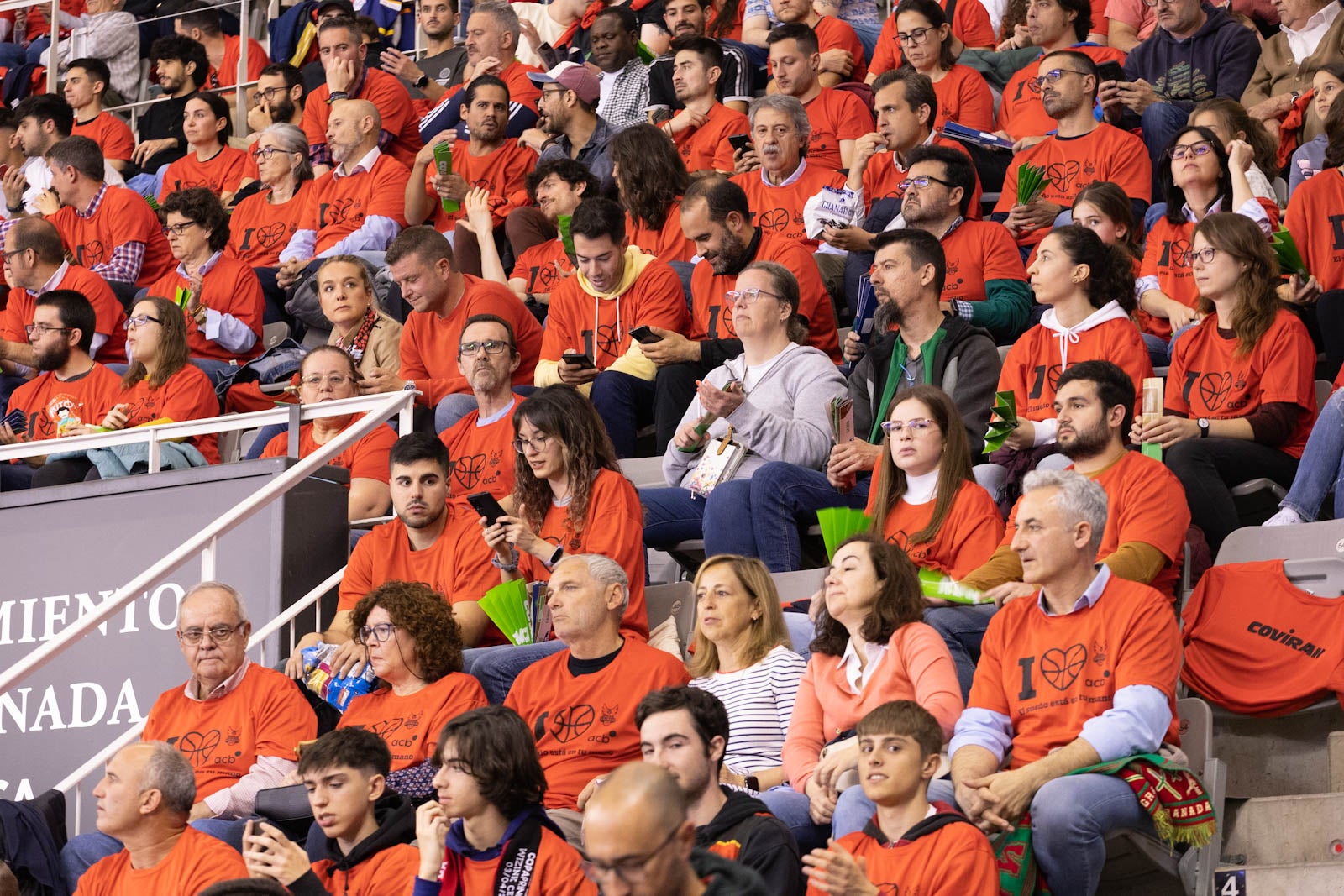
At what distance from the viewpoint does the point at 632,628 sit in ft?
19.5

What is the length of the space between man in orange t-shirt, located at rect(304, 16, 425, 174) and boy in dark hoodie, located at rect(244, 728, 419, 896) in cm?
562

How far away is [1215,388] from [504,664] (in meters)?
2.38

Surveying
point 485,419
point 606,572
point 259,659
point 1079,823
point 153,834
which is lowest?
point 259,659

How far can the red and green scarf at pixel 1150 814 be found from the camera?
4543 mm

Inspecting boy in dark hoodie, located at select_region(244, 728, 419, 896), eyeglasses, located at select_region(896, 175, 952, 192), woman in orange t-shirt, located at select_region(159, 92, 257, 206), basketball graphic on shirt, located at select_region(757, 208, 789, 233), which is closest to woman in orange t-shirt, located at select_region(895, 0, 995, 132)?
basketball graphic on shirt, located at select_region(757, 208, 789, 233)

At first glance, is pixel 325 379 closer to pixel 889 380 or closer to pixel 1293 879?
pixel 889 380

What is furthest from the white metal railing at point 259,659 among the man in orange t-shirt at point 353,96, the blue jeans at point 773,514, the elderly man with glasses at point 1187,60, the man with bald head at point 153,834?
the man in orange t-shirt at point 353,96

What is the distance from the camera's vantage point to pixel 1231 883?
15.7 feet

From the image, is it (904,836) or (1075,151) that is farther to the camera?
(1075,151)

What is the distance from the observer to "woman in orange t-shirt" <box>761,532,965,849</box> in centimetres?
500

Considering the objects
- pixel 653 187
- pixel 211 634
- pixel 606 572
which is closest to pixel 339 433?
pixel 211 634

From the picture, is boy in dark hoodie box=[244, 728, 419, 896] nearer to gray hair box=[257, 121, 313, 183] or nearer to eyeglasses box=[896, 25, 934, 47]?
eyeglasses box=[896, 25, 934, 47]

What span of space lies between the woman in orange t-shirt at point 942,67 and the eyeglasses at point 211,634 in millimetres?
4634

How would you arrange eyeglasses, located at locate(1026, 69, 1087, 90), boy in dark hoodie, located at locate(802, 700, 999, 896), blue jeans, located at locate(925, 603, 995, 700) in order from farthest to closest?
eyeglasses, located at locate(1026, 69, 1087, 90) → blue jeans, located at locate(925, 603, 995, 700) → boy in dark hoodie, located at locate(802, 700, 999, 896)
